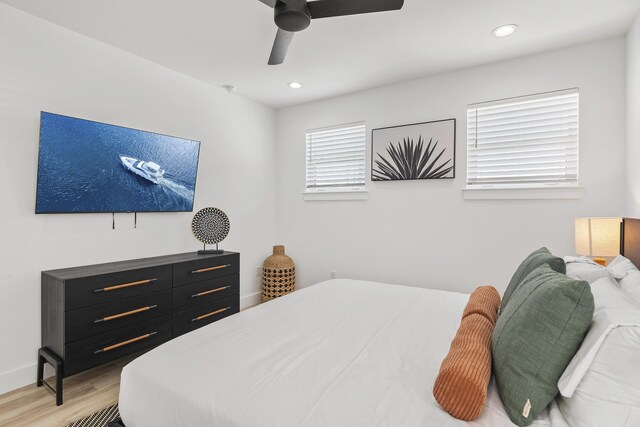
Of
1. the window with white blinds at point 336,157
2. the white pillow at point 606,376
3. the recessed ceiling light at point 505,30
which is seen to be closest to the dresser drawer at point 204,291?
the window with white blinds at point 336,157

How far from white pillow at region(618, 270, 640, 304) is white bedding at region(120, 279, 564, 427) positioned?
2.42 ft

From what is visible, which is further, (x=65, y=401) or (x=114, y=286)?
(x=114, y=286)

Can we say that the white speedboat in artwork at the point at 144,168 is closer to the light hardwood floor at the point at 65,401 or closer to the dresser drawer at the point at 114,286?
the dresser drawer at the point at 114,286

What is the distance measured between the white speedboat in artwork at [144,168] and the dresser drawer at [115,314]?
41.5 inches

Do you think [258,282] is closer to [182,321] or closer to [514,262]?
[182,321]

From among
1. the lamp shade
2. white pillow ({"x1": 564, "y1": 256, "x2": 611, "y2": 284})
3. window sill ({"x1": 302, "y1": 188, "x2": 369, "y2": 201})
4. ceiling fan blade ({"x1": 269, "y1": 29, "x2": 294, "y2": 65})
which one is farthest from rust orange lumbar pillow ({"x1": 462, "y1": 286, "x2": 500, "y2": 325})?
window sill ({"x1": 302, "y1": 188, "x2": 369, "y2": 201})

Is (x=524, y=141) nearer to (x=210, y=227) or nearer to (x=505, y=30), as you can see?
(x=505, y=30)

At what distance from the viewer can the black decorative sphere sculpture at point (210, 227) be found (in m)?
3.34

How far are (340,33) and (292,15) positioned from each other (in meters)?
0.91

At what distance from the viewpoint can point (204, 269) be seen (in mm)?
3029

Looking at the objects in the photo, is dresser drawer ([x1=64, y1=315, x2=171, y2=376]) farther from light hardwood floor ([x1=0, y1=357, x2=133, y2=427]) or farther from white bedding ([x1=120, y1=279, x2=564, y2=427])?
white bedding ([x1=120, y1=279, x2=564, y2=427])

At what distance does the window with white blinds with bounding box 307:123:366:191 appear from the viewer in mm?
3986

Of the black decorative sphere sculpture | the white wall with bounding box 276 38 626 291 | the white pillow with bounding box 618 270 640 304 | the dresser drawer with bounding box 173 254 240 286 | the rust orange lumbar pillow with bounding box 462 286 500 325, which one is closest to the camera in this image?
the white pillow with bounding box 618 270 640 304

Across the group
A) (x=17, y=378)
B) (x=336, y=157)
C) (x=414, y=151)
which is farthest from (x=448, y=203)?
(x=17, y=378)
